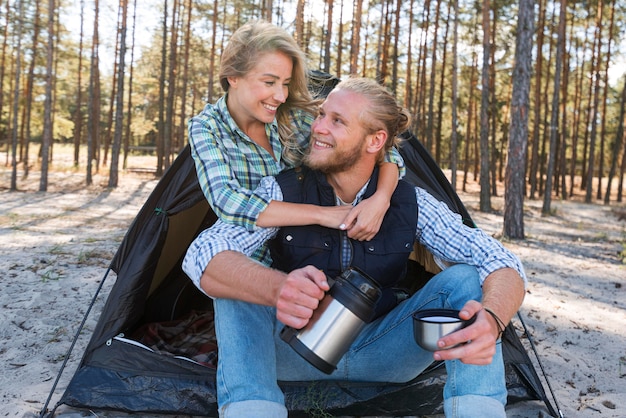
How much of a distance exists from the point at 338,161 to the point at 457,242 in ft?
2.19

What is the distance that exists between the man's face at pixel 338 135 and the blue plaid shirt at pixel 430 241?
27 cm

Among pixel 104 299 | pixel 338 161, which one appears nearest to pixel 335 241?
pixel 338 161

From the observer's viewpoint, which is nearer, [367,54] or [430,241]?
[430,241]

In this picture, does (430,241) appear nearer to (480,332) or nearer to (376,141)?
(376,141)

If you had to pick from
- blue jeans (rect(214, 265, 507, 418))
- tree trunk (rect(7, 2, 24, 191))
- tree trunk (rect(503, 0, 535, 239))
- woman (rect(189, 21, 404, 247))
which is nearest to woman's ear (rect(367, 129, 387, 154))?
woman (rect(189, 21, 404, 247))

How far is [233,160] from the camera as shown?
Answer: 2.96 m

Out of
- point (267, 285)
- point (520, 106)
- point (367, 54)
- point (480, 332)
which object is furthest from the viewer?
point (367, 54)

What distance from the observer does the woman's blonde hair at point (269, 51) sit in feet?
9.92

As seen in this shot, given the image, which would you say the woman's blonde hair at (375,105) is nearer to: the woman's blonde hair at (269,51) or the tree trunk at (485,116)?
the woman's blonde hair at (269,51)

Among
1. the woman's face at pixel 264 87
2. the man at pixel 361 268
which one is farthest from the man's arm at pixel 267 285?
the woman's face at pixel 264 87

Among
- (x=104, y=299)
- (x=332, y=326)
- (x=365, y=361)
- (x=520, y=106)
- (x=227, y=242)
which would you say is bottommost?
(x=104, y=299)

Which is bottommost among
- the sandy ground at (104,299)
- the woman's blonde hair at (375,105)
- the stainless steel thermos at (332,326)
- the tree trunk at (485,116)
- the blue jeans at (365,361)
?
the sandy ground at (104,299)

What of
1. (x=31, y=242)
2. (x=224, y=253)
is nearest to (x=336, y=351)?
(x=224, y=253)

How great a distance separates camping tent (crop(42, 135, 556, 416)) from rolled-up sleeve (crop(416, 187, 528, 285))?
0.65 metres
